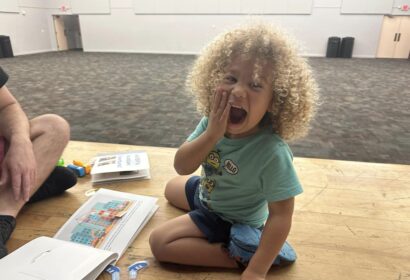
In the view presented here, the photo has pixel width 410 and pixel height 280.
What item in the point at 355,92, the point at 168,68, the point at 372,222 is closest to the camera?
the point at 372,222

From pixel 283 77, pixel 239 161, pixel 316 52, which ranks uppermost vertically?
pixel 283 77

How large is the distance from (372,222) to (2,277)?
1.12 metres

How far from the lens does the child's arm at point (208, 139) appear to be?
741 millimetres

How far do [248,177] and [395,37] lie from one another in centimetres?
747

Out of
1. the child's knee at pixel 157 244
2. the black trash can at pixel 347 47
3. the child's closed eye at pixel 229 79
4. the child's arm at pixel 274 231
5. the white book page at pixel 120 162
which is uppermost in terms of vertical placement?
the child's closed eye at pixel 229 79

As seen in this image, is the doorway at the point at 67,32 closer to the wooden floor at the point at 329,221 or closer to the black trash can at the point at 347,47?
the black trash can at the point at 347,47

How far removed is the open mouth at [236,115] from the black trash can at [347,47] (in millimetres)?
6878

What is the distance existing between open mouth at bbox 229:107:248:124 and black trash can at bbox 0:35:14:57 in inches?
292

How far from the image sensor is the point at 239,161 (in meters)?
0.83

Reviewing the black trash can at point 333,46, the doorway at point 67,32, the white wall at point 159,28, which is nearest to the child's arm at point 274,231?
the white wall at point 159,28

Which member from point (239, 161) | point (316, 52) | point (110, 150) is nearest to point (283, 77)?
point (239, 161)

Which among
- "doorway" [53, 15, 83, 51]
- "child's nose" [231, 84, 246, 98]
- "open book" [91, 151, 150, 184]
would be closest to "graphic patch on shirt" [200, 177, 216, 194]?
"child's nose" [231, 84, 246, 98]

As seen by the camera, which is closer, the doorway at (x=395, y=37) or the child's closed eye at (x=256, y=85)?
the child's closed eye at (x=256, y=85)

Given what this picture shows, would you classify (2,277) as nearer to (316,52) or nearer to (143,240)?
(143,240)
